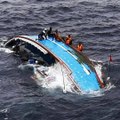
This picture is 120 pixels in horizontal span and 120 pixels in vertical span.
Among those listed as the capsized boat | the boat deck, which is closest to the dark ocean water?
the capsized boat

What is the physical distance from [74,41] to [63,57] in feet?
29.6

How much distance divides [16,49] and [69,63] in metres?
8.44

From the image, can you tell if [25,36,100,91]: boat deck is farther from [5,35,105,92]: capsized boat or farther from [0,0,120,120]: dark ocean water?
[0,0,120,120]: dark ocean water

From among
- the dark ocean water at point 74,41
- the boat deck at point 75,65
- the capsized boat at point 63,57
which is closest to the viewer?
the dark ocean water at point 74,41

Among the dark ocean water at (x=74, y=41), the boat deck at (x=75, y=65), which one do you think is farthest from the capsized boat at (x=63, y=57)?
the dark ocean water at (x=74, y=41)

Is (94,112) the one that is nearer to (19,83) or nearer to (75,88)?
(75,88)

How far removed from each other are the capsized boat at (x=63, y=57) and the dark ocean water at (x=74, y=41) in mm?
1331

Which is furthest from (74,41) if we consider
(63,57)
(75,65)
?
(75,65)

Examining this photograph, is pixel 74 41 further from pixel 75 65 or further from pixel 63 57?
pixel 75 65

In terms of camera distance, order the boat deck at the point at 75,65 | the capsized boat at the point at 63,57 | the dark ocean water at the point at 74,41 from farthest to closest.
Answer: the capsized boat at the point at 63,57
the boat deck at the point at 75,65
the dark ocean water at the point at 74,41

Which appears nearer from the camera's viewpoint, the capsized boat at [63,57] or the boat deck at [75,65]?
the boat deck at [75,65]

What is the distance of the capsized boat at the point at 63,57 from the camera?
3572cm

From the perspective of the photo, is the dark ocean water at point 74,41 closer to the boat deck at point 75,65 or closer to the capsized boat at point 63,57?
the capsized boat at point 63,57

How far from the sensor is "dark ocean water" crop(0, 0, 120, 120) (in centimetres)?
3133
